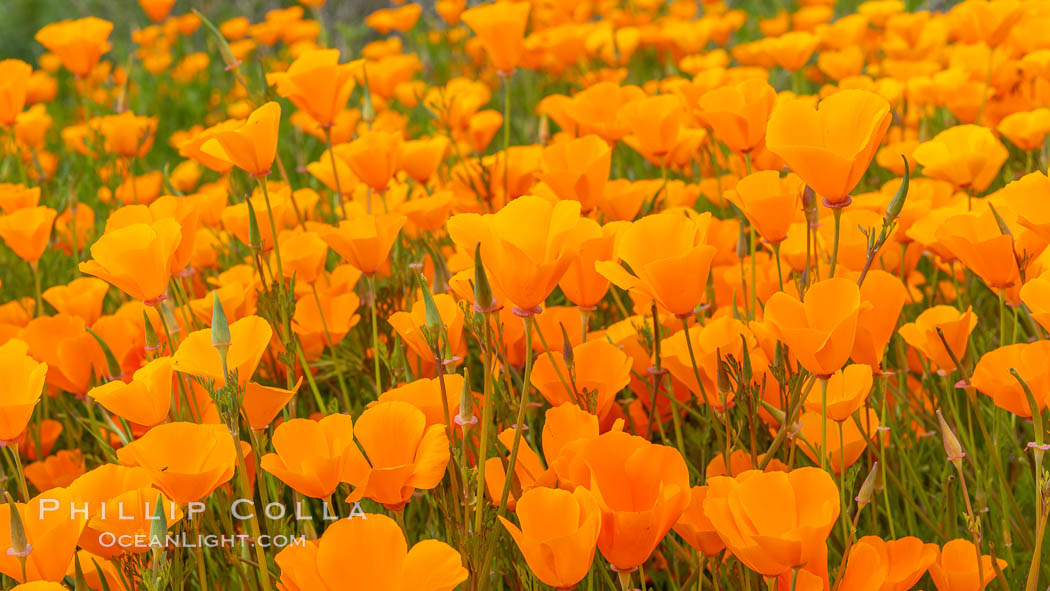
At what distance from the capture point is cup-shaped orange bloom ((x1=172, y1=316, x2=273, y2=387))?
3.74 feet

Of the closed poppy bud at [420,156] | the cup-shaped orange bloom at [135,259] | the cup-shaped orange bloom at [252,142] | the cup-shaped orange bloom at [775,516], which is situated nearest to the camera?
the cup-shaped orange bloom at [775,516]

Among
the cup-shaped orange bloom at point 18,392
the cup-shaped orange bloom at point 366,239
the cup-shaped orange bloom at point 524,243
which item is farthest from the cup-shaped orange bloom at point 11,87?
the cup-shaped orange bloom at point 524,243

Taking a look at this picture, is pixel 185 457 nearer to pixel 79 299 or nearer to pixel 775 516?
pixel 775 516

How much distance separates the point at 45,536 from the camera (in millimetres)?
1059

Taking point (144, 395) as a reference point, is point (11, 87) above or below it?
above

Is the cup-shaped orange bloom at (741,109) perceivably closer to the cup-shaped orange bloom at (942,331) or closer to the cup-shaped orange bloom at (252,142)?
the cup-shaped orange bloom at (942,331)

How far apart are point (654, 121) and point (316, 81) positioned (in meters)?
0.62

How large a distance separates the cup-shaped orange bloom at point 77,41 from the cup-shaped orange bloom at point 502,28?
3.91ft

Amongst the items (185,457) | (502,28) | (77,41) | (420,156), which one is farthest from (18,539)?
(77,41)

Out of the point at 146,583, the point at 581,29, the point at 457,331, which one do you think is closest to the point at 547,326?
the point at 457,331

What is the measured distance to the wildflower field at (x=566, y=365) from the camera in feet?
3.52

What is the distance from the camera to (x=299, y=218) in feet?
7.26

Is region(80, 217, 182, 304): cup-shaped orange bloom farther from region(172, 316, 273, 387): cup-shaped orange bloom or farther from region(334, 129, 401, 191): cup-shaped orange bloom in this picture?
region(334, 129, 401, 191): cup-shaped orange bloom

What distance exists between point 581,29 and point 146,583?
2.51m
